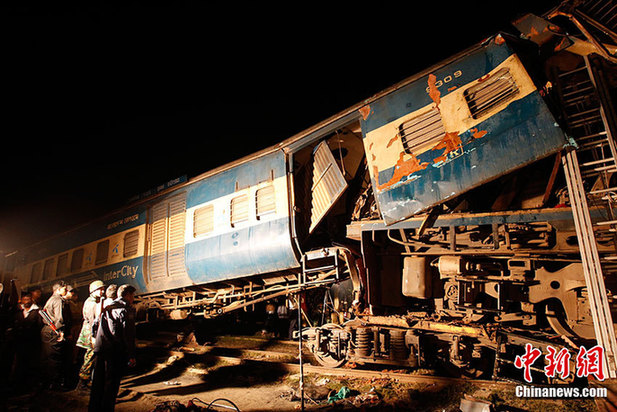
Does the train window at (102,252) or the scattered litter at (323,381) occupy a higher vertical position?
the train window at (102,252)

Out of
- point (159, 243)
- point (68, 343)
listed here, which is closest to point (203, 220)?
point (159, 243)

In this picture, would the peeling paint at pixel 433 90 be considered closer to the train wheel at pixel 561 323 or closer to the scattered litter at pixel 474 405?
the train wheel at pixel 561 323

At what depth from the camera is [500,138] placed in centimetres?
411

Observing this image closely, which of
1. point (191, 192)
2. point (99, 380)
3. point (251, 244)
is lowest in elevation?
point (99, 380)

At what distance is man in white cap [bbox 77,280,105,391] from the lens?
224 inches

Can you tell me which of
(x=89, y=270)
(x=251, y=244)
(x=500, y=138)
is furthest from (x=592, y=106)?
(x=89, y=270)

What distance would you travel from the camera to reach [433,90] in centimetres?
485

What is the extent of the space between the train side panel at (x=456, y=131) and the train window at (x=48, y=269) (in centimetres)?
1422

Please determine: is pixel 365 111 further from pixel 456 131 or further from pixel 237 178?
pixel 237 178

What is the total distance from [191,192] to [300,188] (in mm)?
3255

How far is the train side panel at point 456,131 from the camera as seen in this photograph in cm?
395

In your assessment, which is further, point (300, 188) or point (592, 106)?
point (300, 188)

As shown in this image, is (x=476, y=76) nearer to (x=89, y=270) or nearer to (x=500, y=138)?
(x=500, y=138)

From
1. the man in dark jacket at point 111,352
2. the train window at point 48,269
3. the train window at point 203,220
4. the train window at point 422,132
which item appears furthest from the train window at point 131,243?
the train window at point 422,132
